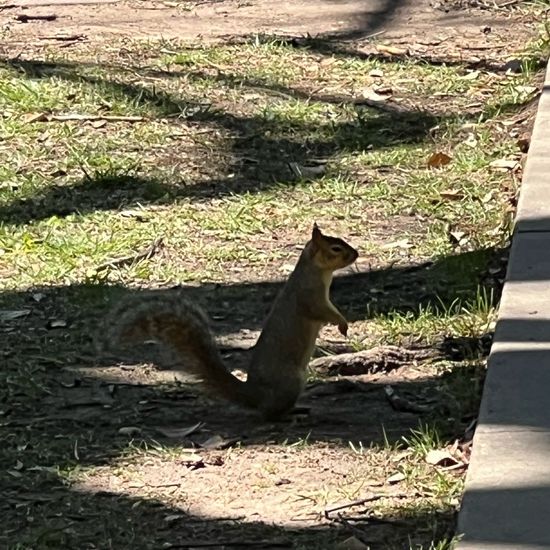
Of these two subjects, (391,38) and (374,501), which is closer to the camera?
(374,501)

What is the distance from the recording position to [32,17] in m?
10.4

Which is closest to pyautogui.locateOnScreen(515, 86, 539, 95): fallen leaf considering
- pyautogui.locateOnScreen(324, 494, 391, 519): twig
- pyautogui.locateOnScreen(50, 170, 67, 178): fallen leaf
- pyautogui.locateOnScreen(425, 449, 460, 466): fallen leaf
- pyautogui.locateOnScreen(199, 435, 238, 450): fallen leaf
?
pyautogui.locateOnScreen(50, 170, 67, 178): fallen leaf

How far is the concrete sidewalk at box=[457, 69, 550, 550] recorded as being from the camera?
372cm

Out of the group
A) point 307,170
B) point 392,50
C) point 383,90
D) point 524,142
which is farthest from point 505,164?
point 392,50

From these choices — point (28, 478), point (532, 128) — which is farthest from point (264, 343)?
point (532, 128)

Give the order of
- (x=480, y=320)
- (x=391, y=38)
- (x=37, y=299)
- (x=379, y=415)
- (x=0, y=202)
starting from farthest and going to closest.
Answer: (x=391, y=38), (x=0, y=202), (x=37, y=299), (x=480, y=320), (x=379, y=415)

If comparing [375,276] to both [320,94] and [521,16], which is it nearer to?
[320,94]

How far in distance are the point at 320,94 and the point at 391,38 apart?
123 cm

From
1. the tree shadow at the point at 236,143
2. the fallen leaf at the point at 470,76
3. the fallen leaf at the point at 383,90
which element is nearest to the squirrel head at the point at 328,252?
the tree shadow at the point at 236,143

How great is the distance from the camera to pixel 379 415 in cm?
505

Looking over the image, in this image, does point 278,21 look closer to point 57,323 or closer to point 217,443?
point 57,323

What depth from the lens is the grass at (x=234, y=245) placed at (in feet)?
14.9

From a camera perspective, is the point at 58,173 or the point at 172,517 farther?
the point at 58,173

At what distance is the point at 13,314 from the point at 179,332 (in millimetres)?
1327
